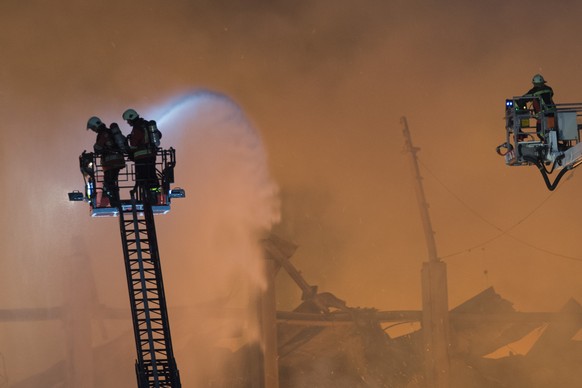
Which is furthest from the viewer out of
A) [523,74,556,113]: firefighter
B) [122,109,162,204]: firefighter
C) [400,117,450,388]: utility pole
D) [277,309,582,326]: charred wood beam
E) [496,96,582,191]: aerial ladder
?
[277,309,582,326]: charred wood beam

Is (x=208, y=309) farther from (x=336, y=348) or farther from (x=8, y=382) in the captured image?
(x=8, y=382)

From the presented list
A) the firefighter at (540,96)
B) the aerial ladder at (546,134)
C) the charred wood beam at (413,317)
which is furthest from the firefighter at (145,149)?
the charred wood beam at (413,317)

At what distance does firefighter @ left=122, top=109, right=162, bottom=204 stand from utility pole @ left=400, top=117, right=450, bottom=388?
1051 centimetres

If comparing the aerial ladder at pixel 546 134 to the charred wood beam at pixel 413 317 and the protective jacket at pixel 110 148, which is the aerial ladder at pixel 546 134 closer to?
the protective jacket at pixel 110 148

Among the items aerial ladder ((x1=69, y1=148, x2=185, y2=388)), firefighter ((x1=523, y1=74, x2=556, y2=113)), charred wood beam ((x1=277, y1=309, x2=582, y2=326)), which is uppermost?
firefighter ((x1=523, y1=74, x2=556, y2=113))

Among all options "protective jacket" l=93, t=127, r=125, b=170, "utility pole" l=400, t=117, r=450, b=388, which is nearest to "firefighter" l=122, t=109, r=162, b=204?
"protective jacket" l=93, t=127, r=125, b=170

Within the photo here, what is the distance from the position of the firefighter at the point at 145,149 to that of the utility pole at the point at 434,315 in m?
10.5

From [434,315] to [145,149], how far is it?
1132cm

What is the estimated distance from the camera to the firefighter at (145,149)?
38.3 ft

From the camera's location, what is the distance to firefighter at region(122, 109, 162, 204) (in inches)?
460

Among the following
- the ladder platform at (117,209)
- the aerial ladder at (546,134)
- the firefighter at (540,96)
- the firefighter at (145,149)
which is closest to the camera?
the aerial ladder at (546,134)

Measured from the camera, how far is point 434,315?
21594 mm

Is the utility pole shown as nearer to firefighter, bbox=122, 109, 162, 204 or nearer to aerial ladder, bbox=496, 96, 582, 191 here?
aerial ladder, bbox=496, 96, 582, 191

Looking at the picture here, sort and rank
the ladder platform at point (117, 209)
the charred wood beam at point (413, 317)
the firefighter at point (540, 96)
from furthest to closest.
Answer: the charred wood beam at point (413, 317)
the ladder platform at point (117, 209)
the firefighter at point (540, 96)
